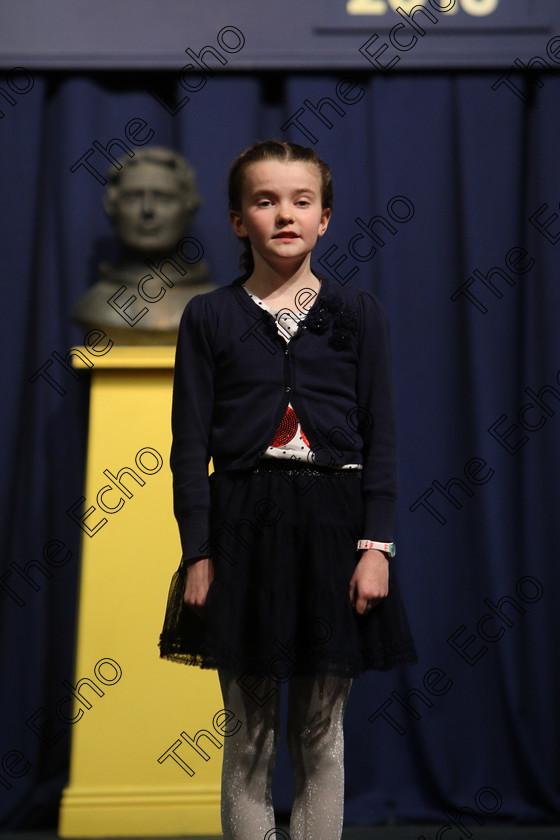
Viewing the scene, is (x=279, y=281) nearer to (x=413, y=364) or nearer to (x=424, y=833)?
(x=413, y=364)

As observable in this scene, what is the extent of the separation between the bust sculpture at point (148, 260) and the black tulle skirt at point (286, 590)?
3.08 ft

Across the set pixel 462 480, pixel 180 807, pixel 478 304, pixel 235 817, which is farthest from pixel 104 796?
pixel 478 304

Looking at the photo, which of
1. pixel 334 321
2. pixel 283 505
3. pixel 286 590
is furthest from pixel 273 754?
pixel 334 321

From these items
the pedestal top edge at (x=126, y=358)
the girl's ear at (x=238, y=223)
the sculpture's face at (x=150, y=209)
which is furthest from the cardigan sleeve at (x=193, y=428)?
the sculpture's face at (x=150, y=209)

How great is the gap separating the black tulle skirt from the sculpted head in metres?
1.08

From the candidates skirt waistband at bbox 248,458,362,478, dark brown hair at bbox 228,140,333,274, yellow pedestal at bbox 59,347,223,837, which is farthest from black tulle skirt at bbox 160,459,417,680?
yellow pedestal at bbox 59,347,223,837

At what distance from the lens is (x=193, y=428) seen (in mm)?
1350

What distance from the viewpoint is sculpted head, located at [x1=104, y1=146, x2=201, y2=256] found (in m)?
2.27

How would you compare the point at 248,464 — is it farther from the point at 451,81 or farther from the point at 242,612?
the point at 451,81

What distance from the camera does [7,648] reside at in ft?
7.91

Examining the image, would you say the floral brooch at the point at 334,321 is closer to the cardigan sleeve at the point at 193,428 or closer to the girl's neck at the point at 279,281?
the girl's neck at the point at 279,281

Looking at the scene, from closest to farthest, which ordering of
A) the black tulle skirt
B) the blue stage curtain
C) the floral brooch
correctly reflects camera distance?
the black tulle skirt
the floral brooch
the blue stage curtain

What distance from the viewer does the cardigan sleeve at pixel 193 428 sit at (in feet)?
4.35

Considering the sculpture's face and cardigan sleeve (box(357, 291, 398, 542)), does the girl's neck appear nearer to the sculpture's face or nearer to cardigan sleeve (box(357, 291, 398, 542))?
cardigan sleeve (box(357, 291, 398, 542))
